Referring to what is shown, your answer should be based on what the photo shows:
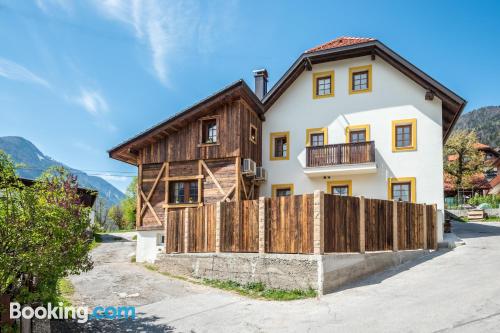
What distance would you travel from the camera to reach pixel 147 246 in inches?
747

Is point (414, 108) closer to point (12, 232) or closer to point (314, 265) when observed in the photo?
point (314, 265)

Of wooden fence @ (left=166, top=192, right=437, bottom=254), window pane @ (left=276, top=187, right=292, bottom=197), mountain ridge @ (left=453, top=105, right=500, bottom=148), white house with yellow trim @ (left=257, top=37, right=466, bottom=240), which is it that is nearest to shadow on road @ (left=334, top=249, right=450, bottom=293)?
wooden fence @ (left=166, top=192, right=437, bottom=254)

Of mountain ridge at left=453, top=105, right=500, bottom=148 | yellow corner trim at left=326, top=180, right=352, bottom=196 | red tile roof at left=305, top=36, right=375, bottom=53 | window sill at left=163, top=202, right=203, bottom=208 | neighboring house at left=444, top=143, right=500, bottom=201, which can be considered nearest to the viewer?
window sill at left=163, top=202, right=203, bottom=208

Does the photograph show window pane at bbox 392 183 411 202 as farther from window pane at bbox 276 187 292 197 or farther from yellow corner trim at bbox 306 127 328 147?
window pane at bbox 276 187 292 197

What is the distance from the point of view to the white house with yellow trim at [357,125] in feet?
61.0

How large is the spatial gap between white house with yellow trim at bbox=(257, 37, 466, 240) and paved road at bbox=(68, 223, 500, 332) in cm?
591

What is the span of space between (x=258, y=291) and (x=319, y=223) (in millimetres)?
2602

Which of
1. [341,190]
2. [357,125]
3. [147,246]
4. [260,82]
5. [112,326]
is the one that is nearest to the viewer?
[112,326]

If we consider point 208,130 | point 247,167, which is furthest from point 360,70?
point 208,130

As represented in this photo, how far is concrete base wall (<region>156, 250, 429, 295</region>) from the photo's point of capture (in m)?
10.6

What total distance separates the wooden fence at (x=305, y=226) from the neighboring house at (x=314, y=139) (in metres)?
4.24

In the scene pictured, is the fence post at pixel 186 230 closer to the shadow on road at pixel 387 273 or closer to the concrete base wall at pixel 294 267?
the concrete base wall at pixel 294 267

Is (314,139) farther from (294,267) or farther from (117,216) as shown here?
(117,216)

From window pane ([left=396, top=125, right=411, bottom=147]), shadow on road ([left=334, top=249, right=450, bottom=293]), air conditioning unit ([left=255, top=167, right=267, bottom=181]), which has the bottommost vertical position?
shadow on road ([left=334, top=249, right=450, bottom=293])
